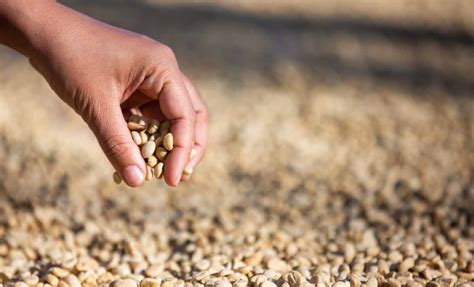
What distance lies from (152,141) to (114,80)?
7.6 inches

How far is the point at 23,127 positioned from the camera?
3348mm

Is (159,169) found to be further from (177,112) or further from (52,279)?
(52,279)

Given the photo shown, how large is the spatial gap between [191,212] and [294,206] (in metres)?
0.46

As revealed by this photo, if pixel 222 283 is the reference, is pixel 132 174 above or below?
above

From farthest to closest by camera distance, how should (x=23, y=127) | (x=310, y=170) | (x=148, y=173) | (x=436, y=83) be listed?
(x=436, y=83) → (x=23, y=127) → (x=310, y=170) → (x=148, y=173)

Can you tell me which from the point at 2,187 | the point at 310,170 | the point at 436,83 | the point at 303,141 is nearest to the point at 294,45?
the point at 436,83

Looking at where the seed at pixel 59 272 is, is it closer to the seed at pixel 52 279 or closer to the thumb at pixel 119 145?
the seed at pixel 52 279

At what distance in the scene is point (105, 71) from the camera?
5.35ft

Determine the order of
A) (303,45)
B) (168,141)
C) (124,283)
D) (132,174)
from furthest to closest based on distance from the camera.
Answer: (303,45)
(124,283)
(168,141)
(132,174)

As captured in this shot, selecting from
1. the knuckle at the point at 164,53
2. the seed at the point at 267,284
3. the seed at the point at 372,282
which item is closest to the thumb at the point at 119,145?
the knuckle at the point at 164,53

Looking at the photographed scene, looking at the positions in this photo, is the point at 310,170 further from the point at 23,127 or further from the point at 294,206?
the point at 23,127

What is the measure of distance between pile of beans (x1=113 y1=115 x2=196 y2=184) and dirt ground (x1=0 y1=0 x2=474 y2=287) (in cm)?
35

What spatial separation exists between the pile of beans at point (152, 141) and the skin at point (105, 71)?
39mm

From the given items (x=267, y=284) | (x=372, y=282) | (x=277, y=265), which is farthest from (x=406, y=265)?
(x=267, y=284)
